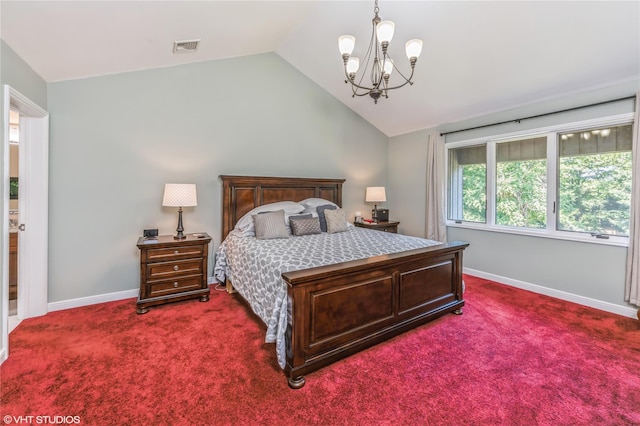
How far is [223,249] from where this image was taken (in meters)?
3.65

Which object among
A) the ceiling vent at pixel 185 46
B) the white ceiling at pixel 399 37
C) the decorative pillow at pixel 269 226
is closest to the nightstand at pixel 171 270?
the decorative pillow at pixel 269 226

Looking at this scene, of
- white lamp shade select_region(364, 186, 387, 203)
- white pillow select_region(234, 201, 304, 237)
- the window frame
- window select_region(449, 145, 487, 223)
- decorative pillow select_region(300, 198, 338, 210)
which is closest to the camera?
the window frame

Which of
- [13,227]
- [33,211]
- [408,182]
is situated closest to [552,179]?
[408,182]

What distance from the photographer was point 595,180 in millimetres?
3209

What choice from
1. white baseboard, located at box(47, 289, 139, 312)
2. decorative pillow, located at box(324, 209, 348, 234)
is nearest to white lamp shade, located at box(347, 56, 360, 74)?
decorative pillow, located at box(324, 209, 348, 234)

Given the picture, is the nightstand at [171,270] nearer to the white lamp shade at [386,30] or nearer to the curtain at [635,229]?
the white lamp shade at [386,30]

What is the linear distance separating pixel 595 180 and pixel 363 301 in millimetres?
3107

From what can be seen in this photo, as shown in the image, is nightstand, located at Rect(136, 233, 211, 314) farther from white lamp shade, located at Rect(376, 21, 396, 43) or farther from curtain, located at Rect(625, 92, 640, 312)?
curtain, located at Rect(625, 92, 640, 312)

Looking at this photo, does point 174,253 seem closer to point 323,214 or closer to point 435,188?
point 323,214

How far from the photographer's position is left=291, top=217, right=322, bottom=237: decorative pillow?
351 cm

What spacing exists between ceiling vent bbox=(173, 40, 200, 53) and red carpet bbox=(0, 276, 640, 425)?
9.23ft

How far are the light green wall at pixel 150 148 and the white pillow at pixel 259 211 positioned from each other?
19.5 inches

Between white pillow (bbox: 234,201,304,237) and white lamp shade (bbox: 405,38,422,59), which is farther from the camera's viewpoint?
white pillow (bbox: 234,201,304,237)

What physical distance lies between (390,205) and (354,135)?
154 centimetres
